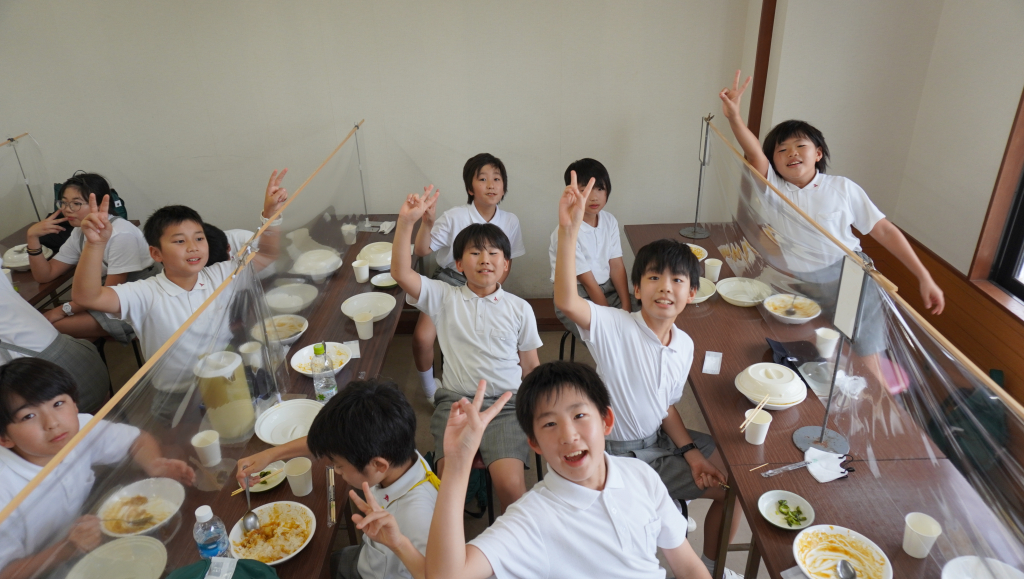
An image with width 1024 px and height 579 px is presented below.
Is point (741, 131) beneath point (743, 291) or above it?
above

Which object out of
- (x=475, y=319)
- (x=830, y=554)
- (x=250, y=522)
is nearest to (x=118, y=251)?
(x=475, y=319)

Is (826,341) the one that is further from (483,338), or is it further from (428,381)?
(428,381)

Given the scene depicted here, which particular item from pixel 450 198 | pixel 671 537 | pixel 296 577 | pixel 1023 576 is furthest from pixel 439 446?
pixel 450 198

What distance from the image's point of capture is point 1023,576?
1124 mm

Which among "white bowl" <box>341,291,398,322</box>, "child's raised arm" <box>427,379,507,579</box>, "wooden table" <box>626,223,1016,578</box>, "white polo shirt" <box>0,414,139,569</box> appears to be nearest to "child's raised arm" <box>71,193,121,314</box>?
"white bowl" <box>341,291,398,322</box>

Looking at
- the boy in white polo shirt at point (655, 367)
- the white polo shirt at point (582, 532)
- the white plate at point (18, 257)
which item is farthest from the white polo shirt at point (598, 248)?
the white plate at point (18, 257)

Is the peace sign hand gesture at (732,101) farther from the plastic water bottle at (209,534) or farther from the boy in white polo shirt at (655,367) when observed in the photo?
the plastic water bottle at (209,534)

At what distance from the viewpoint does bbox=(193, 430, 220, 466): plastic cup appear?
1587mm

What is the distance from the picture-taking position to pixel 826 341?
6.92 ft

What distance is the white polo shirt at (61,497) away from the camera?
3.49ft

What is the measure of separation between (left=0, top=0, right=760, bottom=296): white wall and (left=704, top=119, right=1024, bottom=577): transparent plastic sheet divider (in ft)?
5.58

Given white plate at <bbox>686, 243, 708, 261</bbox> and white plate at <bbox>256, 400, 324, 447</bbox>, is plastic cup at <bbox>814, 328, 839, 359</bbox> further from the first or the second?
white plate at <bbox>256, 400, 324, 447</bbox>

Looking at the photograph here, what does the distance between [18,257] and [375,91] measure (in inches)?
82.9

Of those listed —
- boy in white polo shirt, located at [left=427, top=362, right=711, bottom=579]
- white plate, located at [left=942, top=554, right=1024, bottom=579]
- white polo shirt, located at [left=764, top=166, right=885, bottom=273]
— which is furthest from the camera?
white polo shirt, located at [left=764, top=166, right=885, bottom=273]
